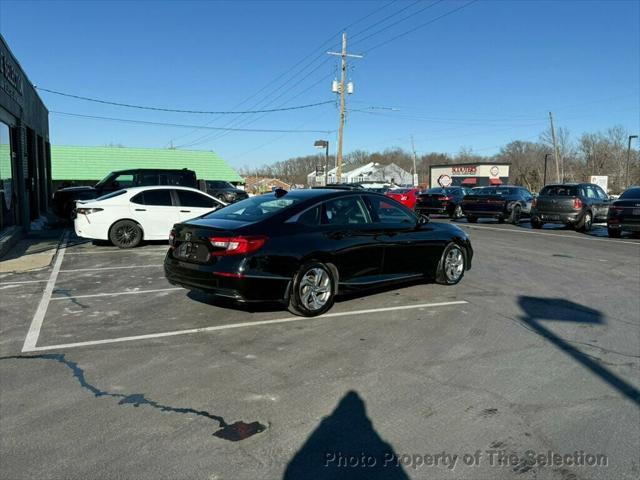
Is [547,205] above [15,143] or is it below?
below

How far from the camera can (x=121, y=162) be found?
51.7 metres

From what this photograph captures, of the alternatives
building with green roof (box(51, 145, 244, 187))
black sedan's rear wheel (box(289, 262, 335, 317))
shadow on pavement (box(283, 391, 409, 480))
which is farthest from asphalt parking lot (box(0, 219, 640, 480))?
building with green roof (box(51, 145, 244, 187))

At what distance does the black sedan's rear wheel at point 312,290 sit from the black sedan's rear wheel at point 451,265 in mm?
2314

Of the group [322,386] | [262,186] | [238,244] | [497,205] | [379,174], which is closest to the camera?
[322,386]

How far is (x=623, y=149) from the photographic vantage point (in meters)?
76.0

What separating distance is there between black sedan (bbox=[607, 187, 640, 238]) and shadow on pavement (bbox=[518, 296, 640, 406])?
1100 cm

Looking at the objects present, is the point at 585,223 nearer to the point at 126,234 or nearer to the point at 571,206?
the point at 571,206

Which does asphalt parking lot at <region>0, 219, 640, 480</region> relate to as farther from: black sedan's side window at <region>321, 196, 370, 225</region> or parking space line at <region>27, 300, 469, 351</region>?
black sedan's side window at <region>321, 196, 370, 225</region>

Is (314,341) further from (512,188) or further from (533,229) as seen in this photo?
(512,188)

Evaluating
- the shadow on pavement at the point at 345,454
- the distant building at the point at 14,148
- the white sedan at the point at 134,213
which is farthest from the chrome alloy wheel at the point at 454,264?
the distant building at the point at 14,148

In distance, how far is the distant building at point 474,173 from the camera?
221 ft

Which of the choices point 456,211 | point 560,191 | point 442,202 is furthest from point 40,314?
point 456,211

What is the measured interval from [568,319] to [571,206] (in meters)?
14.3

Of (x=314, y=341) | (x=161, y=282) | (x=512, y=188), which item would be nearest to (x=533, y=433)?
(x=314, y=341)
